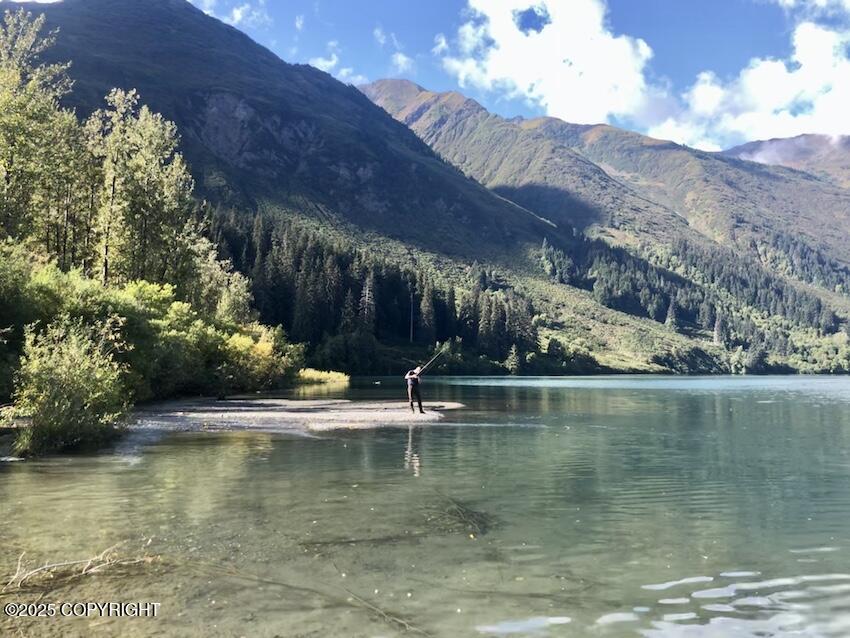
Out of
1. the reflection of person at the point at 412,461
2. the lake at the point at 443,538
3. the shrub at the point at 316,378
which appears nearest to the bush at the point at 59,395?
the lake at the point at 443,538

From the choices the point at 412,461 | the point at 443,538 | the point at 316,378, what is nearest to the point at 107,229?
the point at 412,461

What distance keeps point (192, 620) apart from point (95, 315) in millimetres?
34699

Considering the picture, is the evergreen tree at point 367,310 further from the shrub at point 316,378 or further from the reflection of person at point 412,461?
the reflection of person at point 412,461

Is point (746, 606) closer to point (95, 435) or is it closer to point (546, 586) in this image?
point (546, 586)

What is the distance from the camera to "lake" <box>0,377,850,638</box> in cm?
1048

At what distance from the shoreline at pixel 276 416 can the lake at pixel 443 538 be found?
870cm

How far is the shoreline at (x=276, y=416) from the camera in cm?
3975

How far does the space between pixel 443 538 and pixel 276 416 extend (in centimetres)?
3370

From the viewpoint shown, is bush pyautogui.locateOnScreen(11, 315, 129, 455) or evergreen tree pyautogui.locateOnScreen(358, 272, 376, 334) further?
evergreen tree pyautogui.locateOnScreen(358, 272, 376, 334)

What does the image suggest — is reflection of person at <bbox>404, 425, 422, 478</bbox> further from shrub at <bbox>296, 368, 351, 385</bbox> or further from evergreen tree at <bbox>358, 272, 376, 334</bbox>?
evergreen tree at <bbox>358, 272, 376, 334</bbox>

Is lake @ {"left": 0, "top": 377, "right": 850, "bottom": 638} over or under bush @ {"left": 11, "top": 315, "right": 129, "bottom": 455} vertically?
under

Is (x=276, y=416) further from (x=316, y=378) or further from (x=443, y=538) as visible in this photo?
(x=316, y=378)

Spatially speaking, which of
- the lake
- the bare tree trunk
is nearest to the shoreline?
the lake

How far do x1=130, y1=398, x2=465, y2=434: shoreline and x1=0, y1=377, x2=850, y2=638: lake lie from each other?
8699 mm
